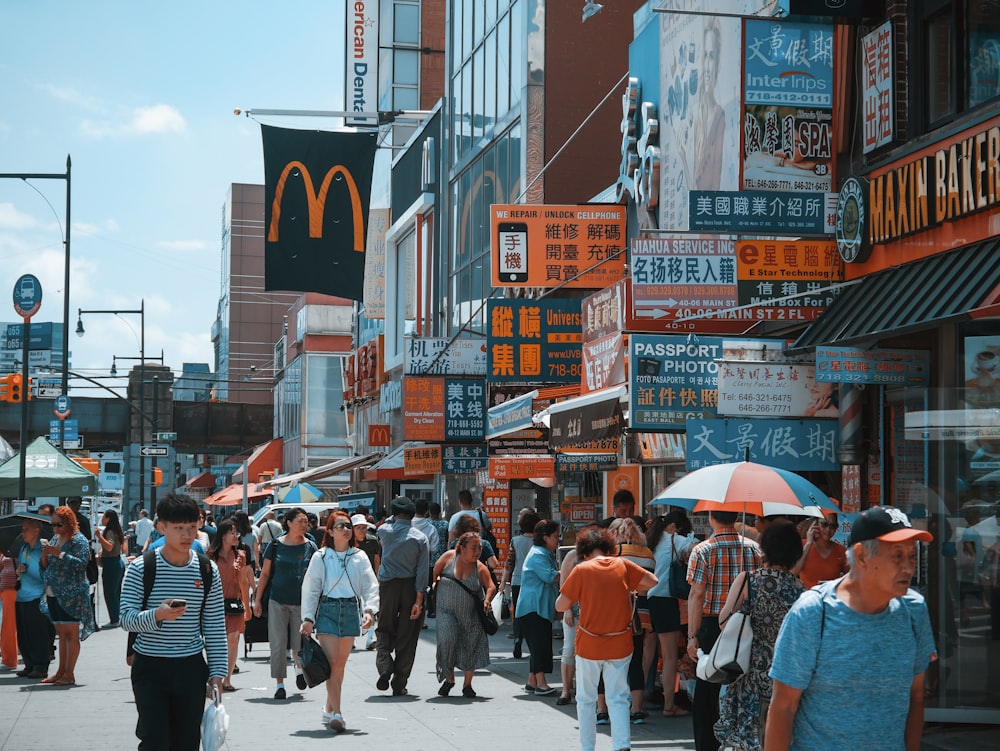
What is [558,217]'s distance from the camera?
21578 millimetres

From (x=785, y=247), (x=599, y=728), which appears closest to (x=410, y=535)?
(x=599, y=728)

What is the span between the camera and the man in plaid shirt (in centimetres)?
931

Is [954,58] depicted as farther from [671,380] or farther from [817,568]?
[817,568]

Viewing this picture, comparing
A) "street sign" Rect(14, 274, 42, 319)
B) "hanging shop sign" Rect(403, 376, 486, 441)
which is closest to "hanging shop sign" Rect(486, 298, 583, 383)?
Answer: "hanging shop sign" Rect(403, 376, 486, 441)

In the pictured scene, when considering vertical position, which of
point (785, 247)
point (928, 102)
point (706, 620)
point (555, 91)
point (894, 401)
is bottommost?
point (706, 620)

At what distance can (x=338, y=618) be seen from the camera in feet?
39.5

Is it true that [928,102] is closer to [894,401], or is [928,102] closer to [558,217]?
[894,401]

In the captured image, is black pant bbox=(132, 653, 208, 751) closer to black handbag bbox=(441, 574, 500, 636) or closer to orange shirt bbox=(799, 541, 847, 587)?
orange shirt bbox=(799, 541, 847, 587)

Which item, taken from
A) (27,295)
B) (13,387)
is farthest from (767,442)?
(13,387)

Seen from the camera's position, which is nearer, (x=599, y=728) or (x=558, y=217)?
(x=599, y=728)

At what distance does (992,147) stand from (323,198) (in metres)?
10.9

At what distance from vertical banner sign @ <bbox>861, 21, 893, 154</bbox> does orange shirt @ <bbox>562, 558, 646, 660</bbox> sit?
5470mm

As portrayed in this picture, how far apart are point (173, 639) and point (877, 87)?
8933 mm

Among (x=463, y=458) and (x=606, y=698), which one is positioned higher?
(x=463, y=458)
